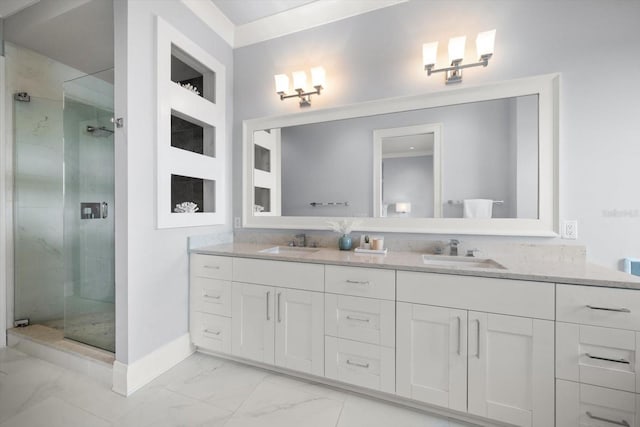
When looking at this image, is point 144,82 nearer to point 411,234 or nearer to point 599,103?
point 411,234

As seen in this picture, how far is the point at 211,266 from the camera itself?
6.42 feet

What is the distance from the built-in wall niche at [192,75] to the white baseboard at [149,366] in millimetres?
1918

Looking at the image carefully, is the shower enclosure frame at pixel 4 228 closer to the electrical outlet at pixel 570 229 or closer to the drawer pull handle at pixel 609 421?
the drawer pull handle at pixel 609 421

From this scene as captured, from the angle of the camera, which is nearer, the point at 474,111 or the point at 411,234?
the point at 474,111

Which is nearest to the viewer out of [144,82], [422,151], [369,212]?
[144,82]

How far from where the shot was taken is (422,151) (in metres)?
1.93

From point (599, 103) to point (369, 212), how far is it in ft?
4.97

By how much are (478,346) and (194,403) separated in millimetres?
1577

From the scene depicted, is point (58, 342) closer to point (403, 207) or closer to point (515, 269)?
point (403, 207)

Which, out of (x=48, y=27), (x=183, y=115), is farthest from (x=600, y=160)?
(x=48, y=27)

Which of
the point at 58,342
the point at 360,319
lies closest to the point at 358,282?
the point at 360,319

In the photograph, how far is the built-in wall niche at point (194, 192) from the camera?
1.96 meters

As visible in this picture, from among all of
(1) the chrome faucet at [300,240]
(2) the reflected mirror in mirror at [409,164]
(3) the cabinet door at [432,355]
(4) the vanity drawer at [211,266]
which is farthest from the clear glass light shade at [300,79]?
(3) the cabinet door at [432,355]

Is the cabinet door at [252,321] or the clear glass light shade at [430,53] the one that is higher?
the clear glass light shade at [430,53]
